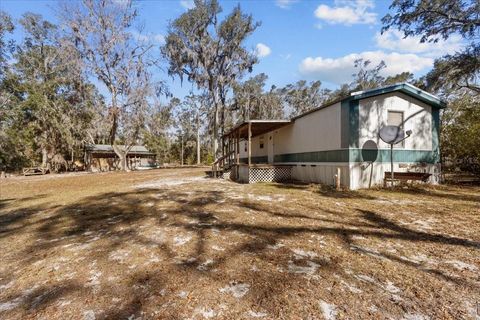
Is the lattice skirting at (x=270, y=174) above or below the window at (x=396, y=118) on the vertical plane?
below

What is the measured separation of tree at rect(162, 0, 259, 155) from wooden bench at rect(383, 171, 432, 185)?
63.9 feet

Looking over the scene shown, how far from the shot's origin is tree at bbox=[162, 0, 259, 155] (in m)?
25.2

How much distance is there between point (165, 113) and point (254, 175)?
17976 millimetres

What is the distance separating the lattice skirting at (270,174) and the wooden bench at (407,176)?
5044 mm

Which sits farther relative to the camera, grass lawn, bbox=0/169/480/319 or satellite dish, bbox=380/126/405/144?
satellite dish, bbox=380/126/405/144

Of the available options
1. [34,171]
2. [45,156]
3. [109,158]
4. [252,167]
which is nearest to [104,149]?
[109,158]

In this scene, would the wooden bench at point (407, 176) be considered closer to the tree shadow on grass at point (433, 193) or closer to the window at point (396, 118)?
the tree shadow on grass at point (433, 193)

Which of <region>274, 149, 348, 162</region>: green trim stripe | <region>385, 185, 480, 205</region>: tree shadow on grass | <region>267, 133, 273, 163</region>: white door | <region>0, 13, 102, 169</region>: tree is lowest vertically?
<region>385, 185, 480, 205</region>: tree shadow on grass

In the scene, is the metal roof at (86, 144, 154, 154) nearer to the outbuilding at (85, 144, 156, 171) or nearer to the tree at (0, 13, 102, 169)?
the outbuilding at (85, 144, 156, 171)

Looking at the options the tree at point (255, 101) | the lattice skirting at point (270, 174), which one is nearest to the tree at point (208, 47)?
the tree at point (255, 101)

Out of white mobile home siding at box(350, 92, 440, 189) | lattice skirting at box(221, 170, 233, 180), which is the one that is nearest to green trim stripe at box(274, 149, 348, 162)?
white mobile home siding at box(350, 92, 440, 189)

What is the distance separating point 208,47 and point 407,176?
2200cm

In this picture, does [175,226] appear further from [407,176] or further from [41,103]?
[41,103]

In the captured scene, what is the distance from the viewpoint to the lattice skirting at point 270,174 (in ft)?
42.3
